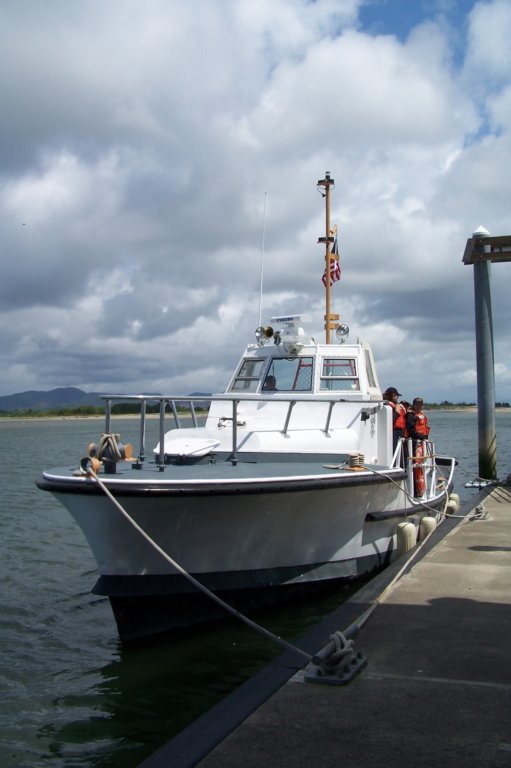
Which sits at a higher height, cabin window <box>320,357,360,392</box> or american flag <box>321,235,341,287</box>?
american flag <box>321,235,341,287</box>

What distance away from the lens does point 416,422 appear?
10.1 meters

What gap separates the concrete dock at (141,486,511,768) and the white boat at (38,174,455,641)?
1.28 m

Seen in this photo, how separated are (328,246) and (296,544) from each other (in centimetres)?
625

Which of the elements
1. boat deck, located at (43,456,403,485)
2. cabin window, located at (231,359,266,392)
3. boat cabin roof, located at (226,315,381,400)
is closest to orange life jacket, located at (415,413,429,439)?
boat cabin roof, located at (226,315,381,400)

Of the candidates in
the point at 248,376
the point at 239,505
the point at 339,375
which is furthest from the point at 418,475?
the point at 239,505

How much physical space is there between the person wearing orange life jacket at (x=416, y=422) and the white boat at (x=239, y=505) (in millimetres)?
380

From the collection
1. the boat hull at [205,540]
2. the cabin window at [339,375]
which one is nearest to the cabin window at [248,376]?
the cabin window at [339,375]

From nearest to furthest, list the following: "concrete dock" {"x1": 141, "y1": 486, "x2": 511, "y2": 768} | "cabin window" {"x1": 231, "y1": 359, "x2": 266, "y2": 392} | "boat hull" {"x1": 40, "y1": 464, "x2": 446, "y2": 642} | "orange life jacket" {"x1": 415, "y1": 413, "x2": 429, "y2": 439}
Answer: "concrete dock" {"x1": 141, "y1": 486, "x2": 511, "y2": 768}, "boat hull" {"x1": 40, "y1": 464, "x2": 446, "y2": 642}, "orange life jacket" {"x1": 415, "y1": 413, "x2": 429, "y2": 439}, "cabin window" {"x1": 231, "y1": 359, "x2": 266, "y2": 392}

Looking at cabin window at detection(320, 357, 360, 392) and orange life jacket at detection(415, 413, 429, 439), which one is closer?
cabin window at detection(320, 357, 360, 392)

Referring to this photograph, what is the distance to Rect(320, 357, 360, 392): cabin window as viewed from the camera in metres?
9.84

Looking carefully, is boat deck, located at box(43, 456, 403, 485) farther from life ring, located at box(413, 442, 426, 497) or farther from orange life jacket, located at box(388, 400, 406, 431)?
life ring, located at box(413, 442, 426, 497)

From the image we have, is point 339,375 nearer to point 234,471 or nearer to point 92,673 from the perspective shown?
point 234,471

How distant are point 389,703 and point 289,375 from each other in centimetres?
639

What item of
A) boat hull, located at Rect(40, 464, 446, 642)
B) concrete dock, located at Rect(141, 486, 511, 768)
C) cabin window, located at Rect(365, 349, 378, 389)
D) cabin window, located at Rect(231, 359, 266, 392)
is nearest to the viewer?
concrete dock, located at Rect(141, 486, 511, 768)
